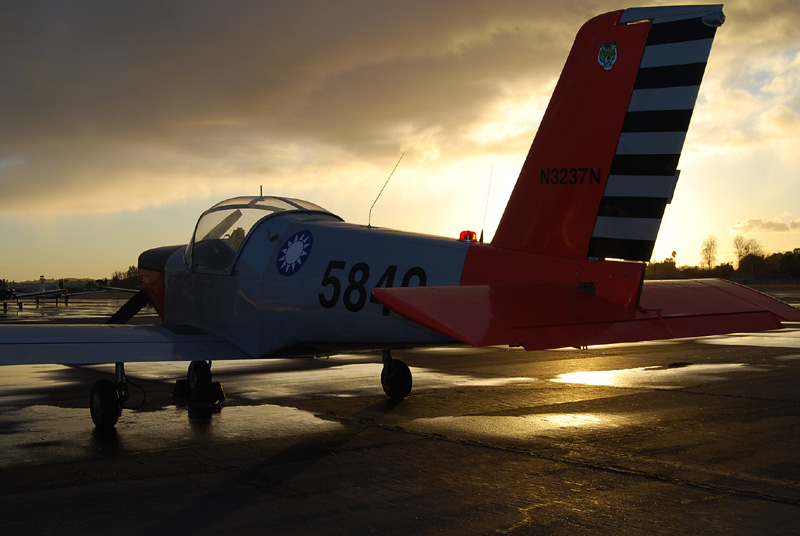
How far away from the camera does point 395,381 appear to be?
408 inches

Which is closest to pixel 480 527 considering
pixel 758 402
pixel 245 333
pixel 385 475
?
pixel 385 475

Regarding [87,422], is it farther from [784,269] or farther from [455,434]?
[784,269]

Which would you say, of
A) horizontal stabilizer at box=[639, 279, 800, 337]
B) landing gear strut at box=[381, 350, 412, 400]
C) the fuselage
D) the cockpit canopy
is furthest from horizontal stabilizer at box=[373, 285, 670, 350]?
the cockpit canopy

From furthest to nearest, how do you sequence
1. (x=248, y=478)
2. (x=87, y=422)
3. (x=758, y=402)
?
(x=758, y=402), (x=87, y=422), (x=248, y=478)

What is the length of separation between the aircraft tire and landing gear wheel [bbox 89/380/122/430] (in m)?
3.51

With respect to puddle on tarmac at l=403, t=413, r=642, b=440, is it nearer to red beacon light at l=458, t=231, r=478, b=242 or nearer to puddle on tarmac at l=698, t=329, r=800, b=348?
red beacon light at l=458, t=231, r=478, b=242

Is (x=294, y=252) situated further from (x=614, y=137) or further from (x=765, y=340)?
(x=765, y=340)

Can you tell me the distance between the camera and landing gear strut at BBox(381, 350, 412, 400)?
408 inches

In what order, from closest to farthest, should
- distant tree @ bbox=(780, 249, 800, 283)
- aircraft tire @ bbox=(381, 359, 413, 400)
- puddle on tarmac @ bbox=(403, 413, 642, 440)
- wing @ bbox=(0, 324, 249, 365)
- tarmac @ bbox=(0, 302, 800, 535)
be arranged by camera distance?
tarmac @ bbox=(0, 302, 800, 535) < puddle on tarmac @ bbox=(403, 413, 642, 440) < wing @ bbox=(0, 324, 249, 365) < aircraft tire @ bbox=(381, 359, 413, 400) < distant tree @ bbox=(780, 249, 800, 283)

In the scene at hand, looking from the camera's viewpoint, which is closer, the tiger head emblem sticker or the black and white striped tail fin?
the black and white striped tail fin

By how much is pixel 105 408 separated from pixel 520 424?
15.0 feet

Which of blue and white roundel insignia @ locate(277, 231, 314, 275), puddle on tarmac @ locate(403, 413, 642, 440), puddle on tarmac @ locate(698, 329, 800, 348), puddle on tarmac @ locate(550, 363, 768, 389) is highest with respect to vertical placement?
blue and white roundel insignia @ locate(277, 231, 314, 275)

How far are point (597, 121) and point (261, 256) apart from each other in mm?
4661

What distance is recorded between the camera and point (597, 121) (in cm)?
732
